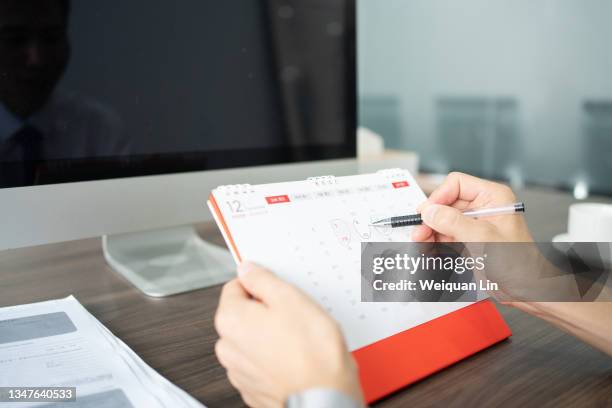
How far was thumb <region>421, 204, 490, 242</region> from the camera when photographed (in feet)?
1.65

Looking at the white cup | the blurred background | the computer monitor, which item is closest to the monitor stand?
the computer monitor

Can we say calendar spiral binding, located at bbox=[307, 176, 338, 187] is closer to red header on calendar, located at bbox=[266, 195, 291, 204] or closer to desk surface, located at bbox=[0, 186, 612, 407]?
red header on calendar, located at bbox=[266, 195, 291, 204]

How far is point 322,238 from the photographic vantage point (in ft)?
1.56

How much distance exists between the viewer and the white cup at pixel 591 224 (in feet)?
2.50

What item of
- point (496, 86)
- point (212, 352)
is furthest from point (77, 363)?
point (496, 86)

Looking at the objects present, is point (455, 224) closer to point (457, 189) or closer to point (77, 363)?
point (457, 189)

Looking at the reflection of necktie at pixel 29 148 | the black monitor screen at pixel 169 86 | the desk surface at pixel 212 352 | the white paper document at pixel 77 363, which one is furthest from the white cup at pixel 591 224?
the reflection of necktie at pixel 29 148

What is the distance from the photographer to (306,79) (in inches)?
31.9

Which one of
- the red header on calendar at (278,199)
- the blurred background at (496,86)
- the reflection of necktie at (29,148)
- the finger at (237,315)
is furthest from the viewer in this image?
the blurred background at (496,86)

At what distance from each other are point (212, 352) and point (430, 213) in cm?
26

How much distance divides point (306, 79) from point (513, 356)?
51 centimetres

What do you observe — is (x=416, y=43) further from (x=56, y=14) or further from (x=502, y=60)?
(x=56, y=14)

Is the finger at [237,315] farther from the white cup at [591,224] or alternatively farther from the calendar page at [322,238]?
the white cup at [591,224]

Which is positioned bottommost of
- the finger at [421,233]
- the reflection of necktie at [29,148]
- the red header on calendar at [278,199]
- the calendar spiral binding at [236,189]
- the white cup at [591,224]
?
the white cup at [591,224]
